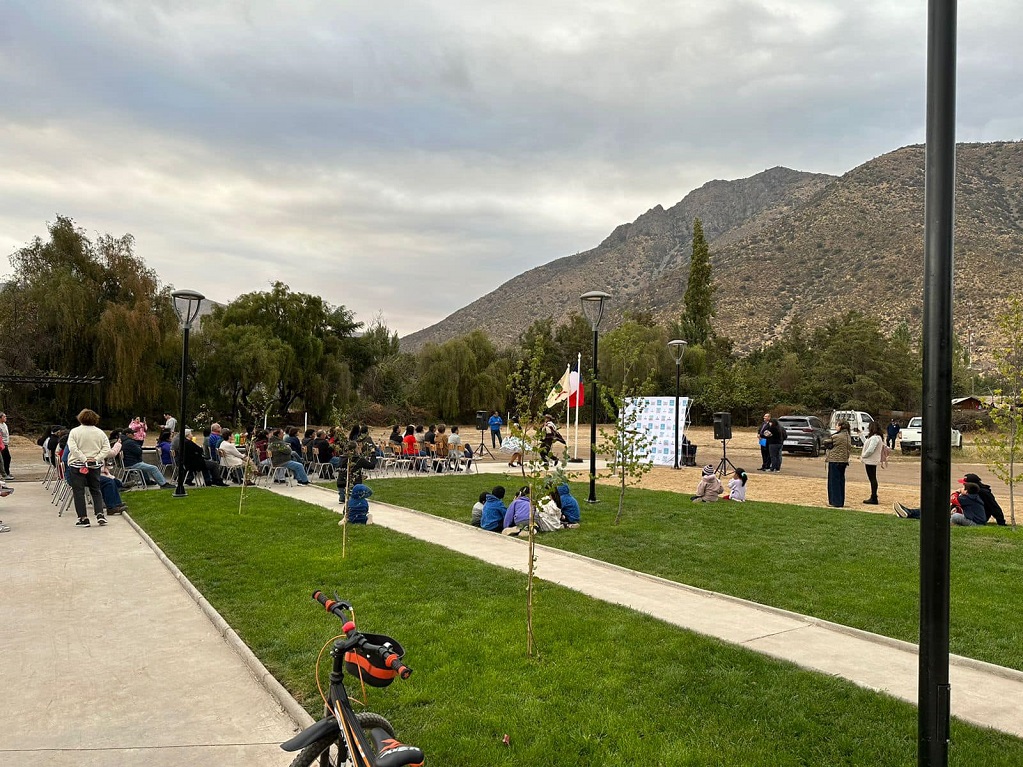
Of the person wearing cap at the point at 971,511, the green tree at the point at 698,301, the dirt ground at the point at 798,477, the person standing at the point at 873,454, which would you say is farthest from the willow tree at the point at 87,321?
the green tree at the point at 698,301

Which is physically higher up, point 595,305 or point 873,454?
point 595,305

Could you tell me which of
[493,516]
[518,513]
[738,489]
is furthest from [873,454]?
[493,516]

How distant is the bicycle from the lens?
110 inches

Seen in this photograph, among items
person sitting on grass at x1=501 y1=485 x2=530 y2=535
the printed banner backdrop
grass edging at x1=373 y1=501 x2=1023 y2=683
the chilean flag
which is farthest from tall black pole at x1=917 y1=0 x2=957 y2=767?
the printed banner backdrop

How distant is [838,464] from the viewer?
14.3m

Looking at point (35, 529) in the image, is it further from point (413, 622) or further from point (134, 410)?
point (134, 410)

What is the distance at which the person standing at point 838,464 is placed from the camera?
1412 cm

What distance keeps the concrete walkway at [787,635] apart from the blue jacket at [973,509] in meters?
6.66

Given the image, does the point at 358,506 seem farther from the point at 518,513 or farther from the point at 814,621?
the point at 814,621

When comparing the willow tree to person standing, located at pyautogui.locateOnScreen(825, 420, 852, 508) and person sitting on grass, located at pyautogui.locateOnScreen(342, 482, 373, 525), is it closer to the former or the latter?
person sitting on grass, located at pyautogui.locateOnScreen(342, 482, 373, 525)

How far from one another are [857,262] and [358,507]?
75.0 m

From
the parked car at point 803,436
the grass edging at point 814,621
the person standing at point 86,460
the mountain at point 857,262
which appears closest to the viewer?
the grass edging at point 814,621

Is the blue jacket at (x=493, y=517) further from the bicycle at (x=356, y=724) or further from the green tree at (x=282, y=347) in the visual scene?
the green tree at (x=282, y=347)

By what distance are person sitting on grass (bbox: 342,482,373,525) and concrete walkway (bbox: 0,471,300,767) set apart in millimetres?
2798
